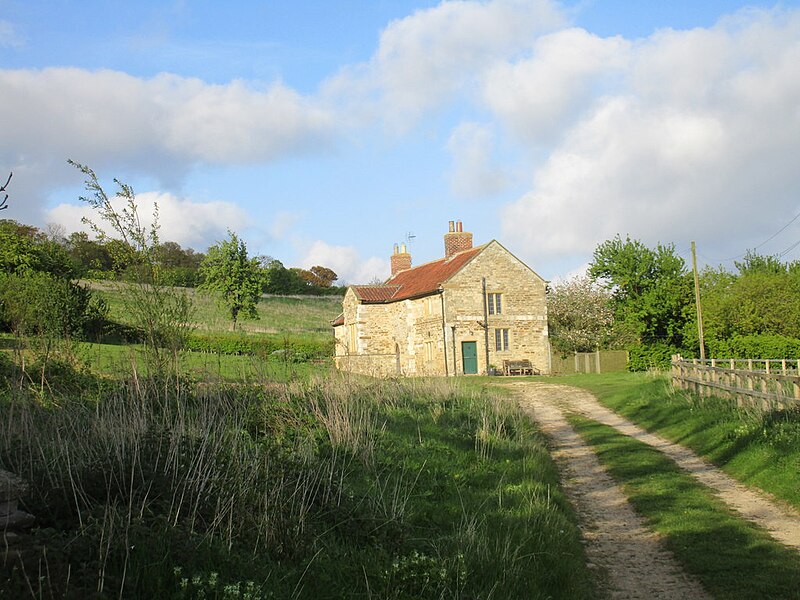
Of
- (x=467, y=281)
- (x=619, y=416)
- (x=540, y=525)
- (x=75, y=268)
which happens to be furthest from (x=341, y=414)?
(x=75, y=268)

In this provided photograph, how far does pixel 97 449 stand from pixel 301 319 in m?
64.9

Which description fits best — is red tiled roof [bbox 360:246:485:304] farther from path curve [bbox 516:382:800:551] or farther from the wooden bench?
path curve [bbox 516:382:800:551]

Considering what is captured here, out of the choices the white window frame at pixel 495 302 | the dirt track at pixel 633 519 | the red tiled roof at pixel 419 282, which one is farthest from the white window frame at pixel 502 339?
the dirt track at pixel 633 519

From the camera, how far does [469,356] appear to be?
4372 cm

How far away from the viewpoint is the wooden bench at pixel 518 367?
43.3 metres

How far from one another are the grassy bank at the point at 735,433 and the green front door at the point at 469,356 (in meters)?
21.8

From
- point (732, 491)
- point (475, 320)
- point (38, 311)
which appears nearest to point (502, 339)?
point (475, 320)

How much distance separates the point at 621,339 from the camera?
2083 inches

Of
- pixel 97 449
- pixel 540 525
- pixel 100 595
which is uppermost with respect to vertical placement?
pixel 97 449

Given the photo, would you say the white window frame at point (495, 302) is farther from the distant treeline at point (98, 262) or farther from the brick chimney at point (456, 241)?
the distant treeline at point (98, 262)

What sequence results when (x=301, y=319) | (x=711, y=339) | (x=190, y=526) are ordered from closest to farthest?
1. (x=190, y=526)
2. (x=711, y=339)
3. (x=301, y=319)

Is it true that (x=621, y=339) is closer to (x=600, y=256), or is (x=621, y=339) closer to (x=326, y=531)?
(x=600, y=256)

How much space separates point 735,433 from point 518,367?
97.1ft

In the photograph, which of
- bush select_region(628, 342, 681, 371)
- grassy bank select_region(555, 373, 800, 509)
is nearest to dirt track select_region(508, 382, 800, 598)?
grassy bank select_region(555, 373, 800, 509)
